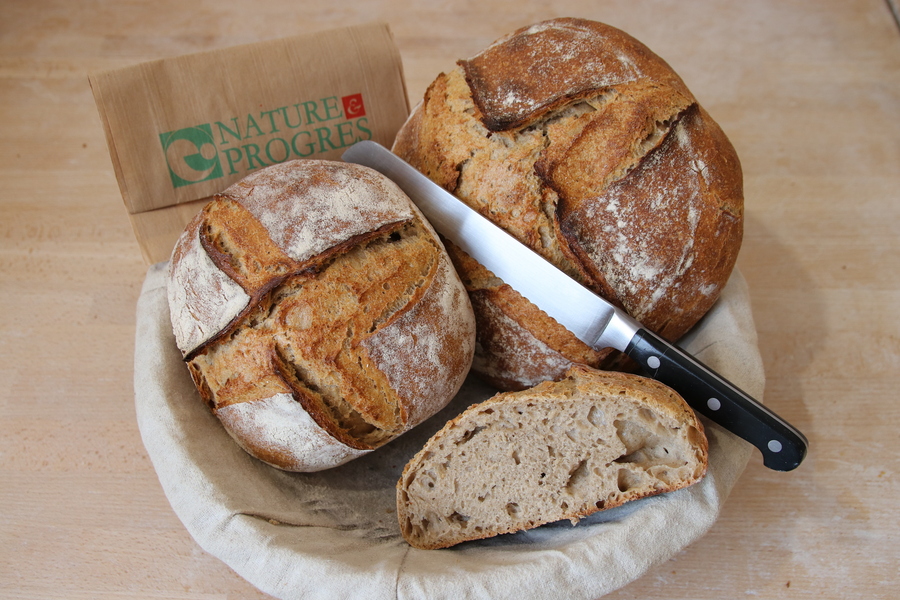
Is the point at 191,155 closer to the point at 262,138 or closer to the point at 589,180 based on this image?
the point at 262,138

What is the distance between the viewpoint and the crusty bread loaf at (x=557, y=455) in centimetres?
130

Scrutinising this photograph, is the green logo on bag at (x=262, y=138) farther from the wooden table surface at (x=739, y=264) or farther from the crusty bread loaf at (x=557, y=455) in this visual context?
the crusty bread loaf at (x=557, y=455)

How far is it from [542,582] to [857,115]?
7.07 ft

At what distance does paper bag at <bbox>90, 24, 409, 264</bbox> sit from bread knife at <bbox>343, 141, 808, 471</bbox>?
412 mm

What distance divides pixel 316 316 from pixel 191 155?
0.74 metres

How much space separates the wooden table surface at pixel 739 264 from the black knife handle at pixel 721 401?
1.21 feet

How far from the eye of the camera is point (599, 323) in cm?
143

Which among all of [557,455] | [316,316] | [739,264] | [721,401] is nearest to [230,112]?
[316,316]

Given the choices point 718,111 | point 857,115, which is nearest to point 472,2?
point 718,111

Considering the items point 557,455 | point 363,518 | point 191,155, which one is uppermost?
point 191,155

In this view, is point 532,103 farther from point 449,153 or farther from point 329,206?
point 329,206

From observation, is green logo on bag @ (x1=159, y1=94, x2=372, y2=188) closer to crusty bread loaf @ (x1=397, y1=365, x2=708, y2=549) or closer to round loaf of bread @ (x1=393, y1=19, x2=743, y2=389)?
round loaf of bread @ (x1=393, y1=19, x2=743, y2=389)

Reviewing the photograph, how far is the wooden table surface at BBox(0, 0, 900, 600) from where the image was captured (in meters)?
1.54

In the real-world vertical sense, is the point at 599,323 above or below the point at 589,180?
below
